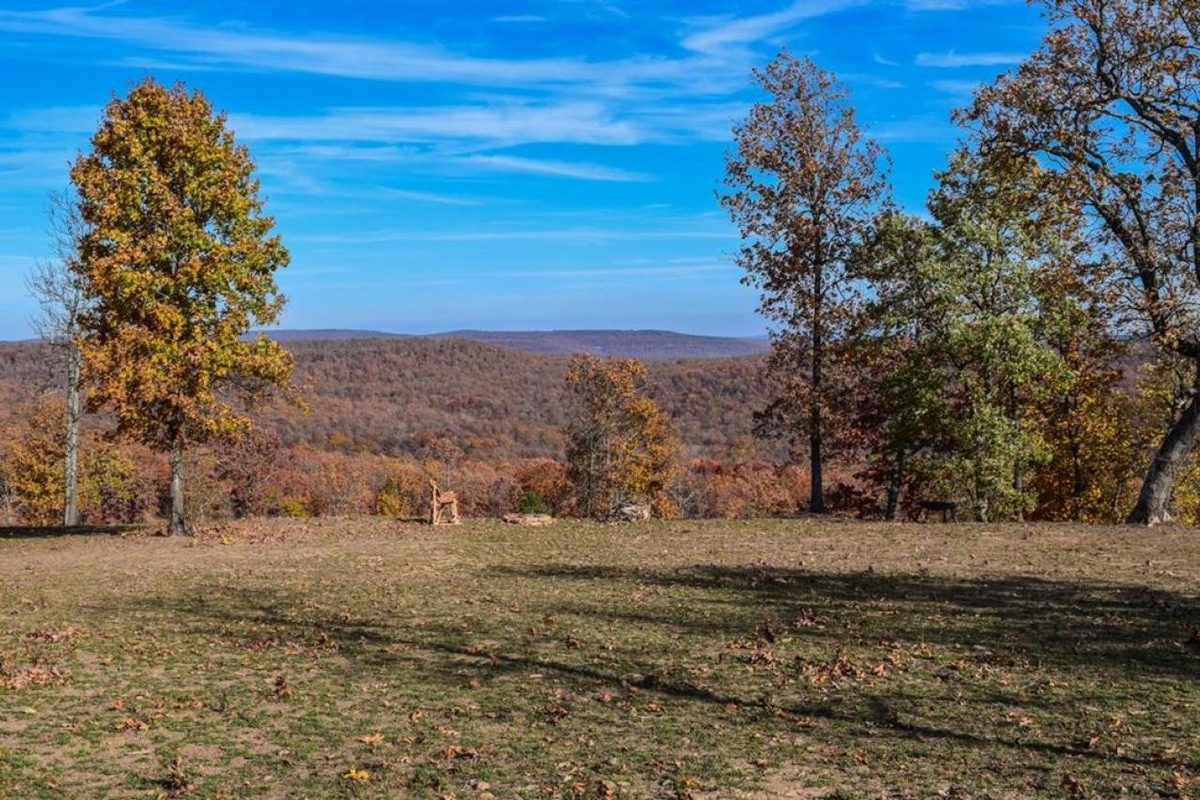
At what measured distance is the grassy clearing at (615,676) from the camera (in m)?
7.80

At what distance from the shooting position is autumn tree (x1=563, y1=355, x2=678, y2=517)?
5400cm

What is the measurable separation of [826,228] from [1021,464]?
28.2 ft

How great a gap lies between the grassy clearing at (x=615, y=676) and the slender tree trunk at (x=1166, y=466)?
4.18 metres

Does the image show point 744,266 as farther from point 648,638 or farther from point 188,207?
point 648,638

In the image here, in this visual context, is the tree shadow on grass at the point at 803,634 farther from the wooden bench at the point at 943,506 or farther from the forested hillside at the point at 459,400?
the forested hillside at the point at 459,400

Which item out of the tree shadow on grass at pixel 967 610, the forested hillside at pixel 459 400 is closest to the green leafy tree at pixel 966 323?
the tree shadow on grass at pixel 967 610

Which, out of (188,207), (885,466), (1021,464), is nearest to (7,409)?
(188,207)

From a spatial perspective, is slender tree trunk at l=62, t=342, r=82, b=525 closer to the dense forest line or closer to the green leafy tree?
the dense forest line

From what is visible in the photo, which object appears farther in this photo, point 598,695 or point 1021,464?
point 1021,464

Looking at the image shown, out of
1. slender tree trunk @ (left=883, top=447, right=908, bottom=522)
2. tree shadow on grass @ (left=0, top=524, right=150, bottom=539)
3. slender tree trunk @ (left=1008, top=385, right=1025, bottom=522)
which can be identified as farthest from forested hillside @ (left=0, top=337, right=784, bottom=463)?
slender tree trunk @ (left=883, top=447, right=908, bottom=522)

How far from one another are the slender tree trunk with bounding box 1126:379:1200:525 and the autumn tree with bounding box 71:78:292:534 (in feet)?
68.8

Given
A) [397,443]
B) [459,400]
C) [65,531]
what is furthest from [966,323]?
[459,400]

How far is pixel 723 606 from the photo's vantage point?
48.6 feet

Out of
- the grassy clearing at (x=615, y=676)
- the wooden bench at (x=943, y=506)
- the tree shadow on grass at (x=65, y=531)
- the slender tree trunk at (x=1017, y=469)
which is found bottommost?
the tree shadow on grass at (x=65, y=531)
